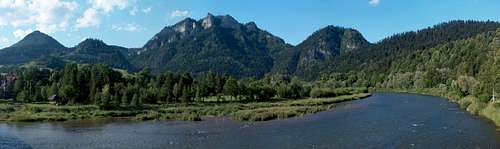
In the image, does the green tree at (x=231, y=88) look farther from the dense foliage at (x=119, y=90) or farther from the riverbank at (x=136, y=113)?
the riverbank at (x=136, y=113)

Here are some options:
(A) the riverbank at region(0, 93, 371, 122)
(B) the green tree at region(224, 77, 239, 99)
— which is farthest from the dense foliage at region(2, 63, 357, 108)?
(A) the riverbank at region(0, 93, 371, 122)

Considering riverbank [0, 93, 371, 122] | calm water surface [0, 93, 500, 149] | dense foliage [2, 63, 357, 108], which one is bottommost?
calm water surface [0, 93, 500, 149]

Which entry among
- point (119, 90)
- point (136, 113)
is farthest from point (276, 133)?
point (119, 90)

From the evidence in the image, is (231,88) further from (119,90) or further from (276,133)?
(276,133)

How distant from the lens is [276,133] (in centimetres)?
6825

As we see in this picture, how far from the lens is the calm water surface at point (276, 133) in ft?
192

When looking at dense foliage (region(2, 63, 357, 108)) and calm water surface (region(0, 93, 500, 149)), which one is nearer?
calm water surface (region(0, 93, 500, 149))

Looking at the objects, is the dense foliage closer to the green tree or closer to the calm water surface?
the green tree

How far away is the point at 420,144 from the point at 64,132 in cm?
4790

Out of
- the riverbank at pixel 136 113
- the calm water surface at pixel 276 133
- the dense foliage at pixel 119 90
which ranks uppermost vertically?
the dense foliage at pixel 119 90

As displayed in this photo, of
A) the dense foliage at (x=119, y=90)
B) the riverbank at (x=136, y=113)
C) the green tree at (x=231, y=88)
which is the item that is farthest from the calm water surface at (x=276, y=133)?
the green tree at (x=231, y=88)

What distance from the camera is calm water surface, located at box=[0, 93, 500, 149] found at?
58625 mm

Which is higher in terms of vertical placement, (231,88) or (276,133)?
(231,88)

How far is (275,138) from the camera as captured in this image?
63281 mm
